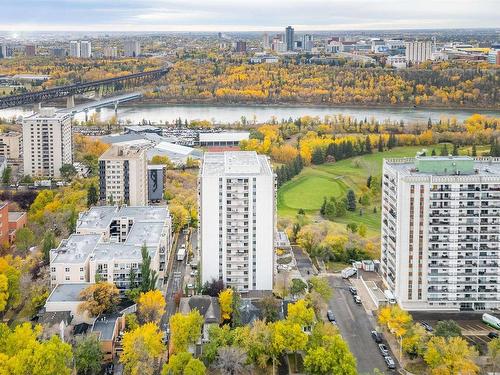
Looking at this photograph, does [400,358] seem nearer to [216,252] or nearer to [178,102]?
[216,252]

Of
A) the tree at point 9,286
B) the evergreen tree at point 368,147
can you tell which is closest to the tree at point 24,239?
the tree at point 9,286

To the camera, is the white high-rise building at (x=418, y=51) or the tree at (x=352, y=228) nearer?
the tree at (x=352, y=228)

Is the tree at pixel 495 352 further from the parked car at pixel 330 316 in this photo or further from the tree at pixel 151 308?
the tree at pixel 151 308

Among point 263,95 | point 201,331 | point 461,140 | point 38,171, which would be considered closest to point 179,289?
point 201,331

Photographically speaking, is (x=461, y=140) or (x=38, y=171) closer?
(x=38, y=171)

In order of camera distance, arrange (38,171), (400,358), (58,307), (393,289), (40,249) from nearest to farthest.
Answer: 1. (400,358)
2. (58,307)
3. (393,289)
4. (40,249)
5. (38,171)

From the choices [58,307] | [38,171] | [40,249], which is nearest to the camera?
[58,307]

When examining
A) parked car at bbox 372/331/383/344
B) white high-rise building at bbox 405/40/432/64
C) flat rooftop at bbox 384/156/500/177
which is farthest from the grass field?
white high-rise building at bbox 405/40/432/64
